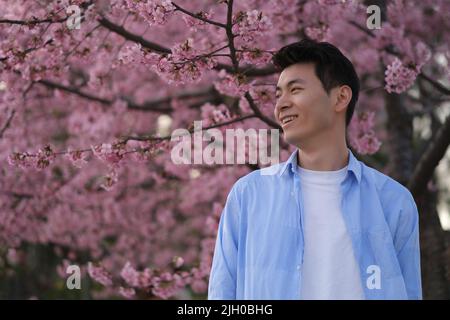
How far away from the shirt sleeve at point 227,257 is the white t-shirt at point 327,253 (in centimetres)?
24

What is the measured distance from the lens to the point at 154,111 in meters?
6.44

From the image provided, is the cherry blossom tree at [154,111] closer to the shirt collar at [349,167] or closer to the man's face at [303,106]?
the man's face at [303,106]

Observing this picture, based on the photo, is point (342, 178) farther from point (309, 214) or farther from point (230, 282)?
point (230, 282)

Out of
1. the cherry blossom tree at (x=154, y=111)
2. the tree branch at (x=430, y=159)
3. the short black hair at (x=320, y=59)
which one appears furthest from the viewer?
the tree branch at (x=430, y=159)

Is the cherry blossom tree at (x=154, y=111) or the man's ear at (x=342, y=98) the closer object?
the man's ear at (x=342, y=98)

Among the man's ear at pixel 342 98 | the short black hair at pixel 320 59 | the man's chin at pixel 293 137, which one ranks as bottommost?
the man's chin at pixel 293 137

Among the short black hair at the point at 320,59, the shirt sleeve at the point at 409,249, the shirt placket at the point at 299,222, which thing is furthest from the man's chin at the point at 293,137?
the shirt sleeve at the point at 409,249

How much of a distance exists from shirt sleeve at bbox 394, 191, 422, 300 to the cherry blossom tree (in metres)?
1.47

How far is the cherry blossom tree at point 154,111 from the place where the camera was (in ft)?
13.8

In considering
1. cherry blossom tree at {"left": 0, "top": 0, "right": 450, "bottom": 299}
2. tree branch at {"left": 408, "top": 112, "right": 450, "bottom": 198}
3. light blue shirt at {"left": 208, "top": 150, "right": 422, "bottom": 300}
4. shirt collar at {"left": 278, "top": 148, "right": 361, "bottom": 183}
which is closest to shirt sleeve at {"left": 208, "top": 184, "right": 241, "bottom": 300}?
light blue shirt at {"left": 208, "top": 150, "right": 422, "bottom": 300}

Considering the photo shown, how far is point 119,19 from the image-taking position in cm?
591

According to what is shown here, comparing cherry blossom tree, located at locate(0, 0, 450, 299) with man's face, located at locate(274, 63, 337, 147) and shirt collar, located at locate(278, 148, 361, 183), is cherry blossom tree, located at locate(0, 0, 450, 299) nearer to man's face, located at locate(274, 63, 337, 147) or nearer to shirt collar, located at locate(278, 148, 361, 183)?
man's face, located at locate(274, 63, 337, 147)
